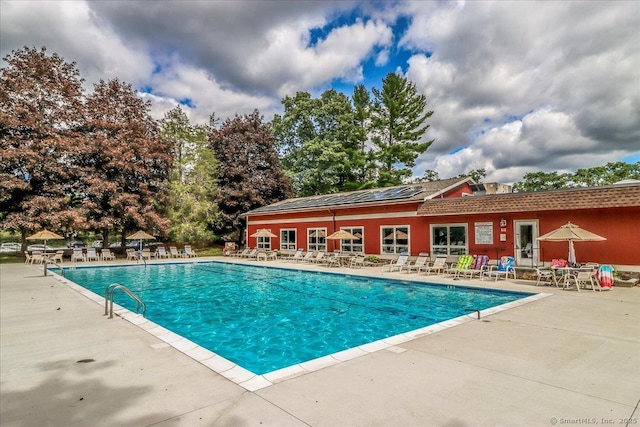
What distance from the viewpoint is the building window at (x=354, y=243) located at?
19875mm

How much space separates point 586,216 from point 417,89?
1043 inches

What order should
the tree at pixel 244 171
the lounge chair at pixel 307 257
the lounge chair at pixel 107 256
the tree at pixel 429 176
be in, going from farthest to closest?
the tree at pixel 429 176
the tree at pixel 244 171
the lounge chair at pixel 107 256
the lounge chair at pixel 307 257

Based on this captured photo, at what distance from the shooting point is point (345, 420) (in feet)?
9.90

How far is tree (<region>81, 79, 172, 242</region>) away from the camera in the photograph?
24.7m

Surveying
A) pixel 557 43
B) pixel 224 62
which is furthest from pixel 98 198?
pixel 557 43

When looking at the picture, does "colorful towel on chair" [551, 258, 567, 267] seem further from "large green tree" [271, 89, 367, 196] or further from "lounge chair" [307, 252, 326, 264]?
"large green tree" [271, 89, 367, 196]

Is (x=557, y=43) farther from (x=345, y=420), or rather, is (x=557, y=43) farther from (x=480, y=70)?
(x=345, y=420)

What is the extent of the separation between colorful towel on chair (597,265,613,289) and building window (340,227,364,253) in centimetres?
1093

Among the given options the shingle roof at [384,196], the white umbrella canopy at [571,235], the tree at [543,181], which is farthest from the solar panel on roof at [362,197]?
the tree at [543,181]

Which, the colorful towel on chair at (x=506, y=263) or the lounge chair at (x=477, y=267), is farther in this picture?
the lounge chair at (x=477, y=267)

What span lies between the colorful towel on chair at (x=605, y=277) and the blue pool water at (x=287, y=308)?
2.83 m

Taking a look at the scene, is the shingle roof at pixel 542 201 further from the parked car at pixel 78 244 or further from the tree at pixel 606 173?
the tree at pixel 606 173

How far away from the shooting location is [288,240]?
24.9m

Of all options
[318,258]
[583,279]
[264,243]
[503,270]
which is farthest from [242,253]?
[583,279]
